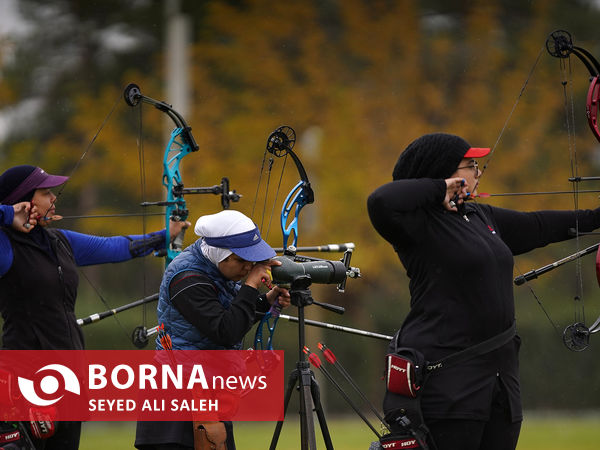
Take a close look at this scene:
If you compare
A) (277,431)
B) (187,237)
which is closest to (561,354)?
(187,237)

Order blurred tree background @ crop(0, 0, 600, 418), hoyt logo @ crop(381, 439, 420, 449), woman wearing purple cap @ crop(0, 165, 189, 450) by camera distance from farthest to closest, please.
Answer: blurred tree background @ crop(0, 0, 600, 418)
woman wearing purple cap @ crop(0, 165, 189, 450)
hoyt logo @ crop(381, 439, 420, 449)

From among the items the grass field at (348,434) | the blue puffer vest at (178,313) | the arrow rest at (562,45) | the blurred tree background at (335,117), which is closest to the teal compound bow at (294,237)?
the blue puffer vest at (178,313)

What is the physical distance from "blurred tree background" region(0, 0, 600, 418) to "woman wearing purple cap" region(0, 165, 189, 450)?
527cm

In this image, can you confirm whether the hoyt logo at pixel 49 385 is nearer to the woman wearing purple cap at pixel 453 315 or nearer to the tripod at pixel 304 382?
the tripod at pixel 304 382

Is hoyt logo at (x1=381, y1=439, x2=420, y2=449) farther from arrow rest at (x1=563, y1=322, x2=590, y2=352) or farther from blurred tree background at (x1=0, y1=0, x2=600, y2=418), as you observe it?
blurred tree background at (x1=0, y1=0, x2=600, y2=418)

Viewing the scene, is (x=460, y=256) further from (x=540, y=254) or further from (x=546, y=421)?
(x=546, y=421)

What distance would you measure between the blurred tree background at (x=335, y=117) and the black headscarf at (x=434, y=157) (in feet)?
20.4

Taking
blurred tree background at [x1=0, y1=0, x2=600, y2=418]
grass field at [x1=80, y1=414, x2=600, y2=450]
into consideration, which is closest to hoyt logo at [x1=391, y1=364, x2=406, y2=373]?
grass field at [x1=80, y1=414, x2=600, y2=450]

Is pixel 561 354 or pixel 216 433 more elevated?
pixel 216 433

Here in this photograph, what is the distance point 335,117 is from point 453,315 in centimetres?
727

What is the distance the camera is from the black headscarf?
3.53 m

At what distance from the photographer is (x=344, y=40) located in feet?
36.1

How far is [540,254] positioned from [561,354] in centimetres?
184

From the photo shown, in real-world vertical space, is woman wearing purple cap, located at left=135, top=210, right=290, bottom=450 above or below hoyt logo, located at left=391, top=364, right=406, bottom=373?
above
